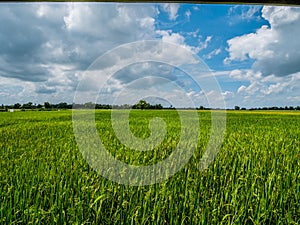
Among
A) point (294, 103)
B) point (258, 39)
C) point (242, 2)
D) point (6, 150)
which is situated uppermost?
point (258, 39)

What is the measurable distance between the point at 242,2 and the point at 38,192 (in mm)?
1212

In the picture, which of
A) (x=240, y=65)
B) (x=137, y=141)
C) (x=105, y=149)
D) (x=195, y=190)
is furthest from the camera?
(x=240, y=65)

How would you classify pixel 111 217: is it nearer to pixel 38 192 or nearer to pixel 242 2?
pixel 38 192

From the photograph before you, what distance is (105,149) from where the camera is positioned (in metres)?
2.04

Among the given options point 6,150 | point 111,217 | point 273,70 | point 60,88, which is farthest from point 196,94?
point 6,150

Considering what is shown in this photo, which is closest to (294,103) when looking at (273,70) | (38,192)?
(273,70)

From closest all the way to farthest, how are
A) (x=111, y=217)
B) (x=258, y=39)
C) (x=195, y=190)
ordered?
(x=111, y=217), (x=195, y=190), (x=258, y=39)

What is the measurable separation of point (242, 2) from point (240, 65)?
1613 mm

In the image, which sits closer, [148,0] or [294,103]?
[148,0]

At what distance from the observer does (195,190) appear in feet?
4.63

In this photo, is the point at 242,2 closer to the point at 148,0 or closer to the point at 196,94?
the point at 148,0

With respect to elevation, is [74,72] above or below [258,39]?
below

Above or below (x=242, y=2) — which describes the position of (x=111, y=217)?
below

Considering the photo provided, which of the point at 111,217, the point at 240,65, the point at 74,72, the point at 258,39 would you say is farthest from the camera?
the point at 240,65
